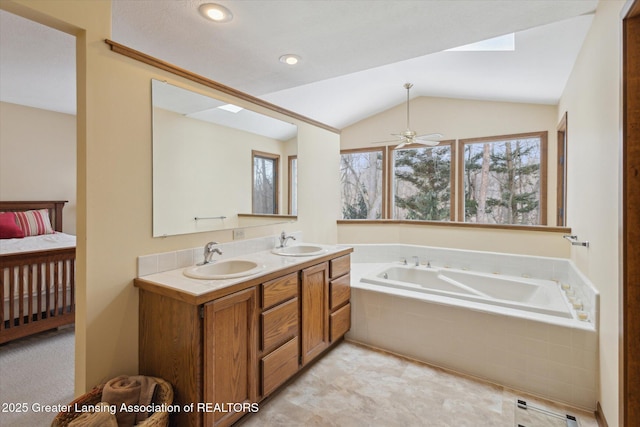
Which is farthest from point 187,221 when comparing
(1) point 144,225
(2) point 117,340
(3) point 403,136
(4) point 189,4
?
(3) point 403,136

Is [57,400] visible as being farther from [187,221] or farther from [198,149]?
[198,149]

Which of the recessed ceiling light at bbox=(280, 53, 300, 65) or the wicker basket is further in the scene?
the recessed ceiling light at bbox=(280, 53, 300, 65)

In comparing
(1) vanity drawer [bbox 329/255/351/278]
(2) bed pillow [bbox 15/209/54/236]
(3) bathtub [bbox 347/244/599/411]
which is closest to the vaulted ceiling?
(2) bed pillow [bbox 15/209/54/236]

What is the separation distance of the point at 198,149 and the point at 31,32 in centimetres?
144

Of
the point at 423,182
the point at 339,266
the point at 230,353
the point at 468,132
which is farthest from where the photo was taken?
the point at 423,182

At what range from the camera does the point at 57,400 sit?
2031mm

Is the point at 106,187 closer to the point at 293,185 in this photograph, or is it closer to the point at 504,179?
Answer: the point at 293,185

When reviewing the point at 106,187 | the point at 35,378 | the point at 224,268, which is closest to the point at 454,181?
the point at 224,268

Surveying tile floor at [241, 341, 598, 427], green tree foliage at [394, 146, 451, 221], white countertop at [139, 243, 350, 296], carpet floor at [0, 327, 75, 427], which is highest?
green tree foliage at [394, 146, 451, 221]

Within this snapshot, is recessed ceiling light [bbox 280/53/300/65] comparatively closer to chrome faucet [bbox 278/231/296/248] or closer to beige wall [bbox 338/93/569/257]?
chrome faucet [bbox 278/231/296/248]

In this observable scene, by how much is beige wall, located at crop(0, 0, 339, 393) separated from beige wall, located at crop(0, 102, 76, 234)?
378cm

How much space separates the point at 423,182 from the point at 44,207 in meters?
5.67

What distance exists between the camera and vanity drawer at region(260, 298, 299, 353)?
6.22 ft

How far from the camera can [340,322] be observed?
275 centimetres
